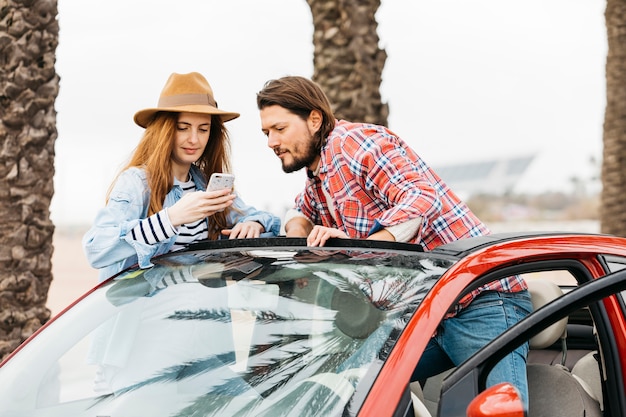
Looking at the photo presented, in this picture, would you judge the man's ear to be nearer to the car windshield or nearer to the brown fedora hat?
the brown fedora hat

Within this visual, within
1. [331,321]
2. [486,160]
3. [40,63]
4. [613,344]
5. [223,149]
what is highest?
[40,63]

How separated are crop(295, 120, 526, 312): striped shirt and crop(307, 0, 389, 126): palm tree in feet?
12.8

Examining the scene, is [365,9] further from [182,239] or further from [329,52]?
[182,239]

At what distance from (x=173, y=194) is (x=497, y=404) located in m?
1.97

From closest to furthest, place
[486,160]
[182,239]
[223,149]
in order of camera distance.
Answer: [182,239] < [223,149] < [486,160]

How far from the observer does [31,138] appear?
220 inches

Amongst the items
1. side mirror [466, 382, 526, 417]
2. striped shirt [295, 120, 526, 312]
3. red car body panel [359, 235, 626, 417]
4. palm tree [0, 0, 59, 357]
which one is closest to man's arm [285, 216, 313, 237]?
striped shirt [295, 120, 526, 312]

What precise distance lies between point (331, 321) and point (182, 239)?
1.24m

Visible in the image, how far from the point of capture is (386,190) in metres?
3.37

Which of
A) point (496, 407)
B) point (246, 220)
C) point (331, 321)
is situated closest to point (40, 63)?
point (246, 220)

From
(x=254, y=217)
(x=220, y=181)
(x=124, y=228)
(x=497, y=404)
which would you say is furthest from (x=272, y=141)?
(x=497, y=404)

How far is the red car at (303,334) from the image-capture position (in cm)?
238

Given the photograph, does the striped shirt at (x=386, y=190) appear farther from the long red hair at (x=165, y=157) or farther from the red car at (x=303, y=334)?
the long red hair at (x=165, y=157)

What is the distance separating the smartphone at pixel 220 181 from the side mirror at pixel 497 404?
1.52 m
